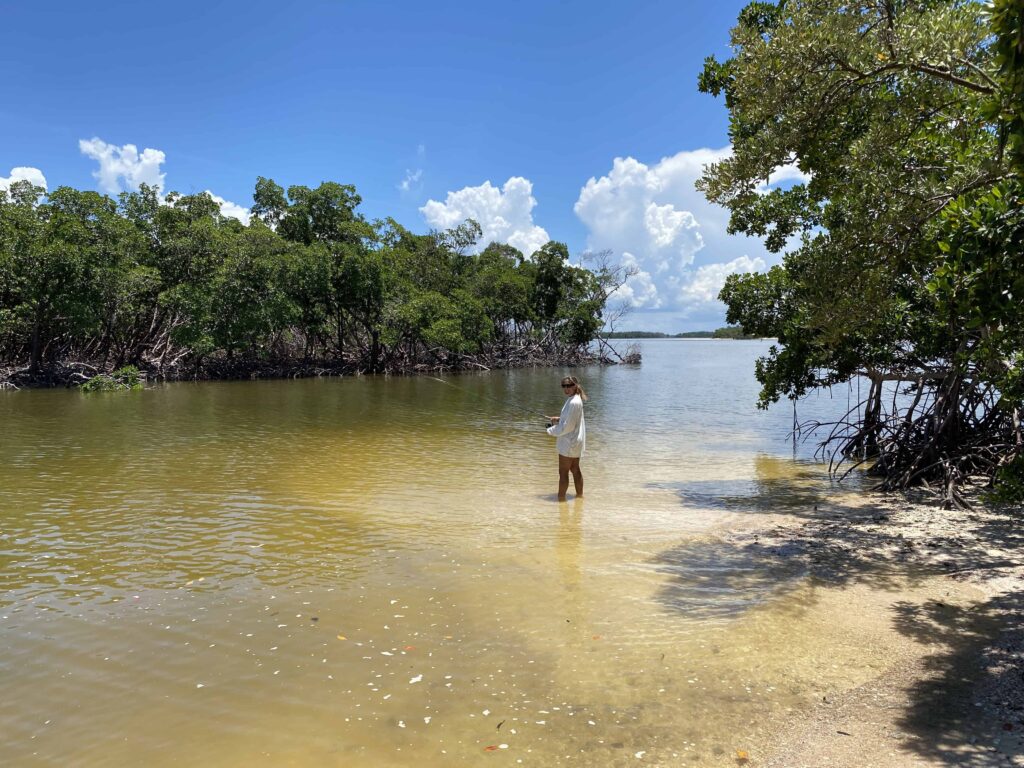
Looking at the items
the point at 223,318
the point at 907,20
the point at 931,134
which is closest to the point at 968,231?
the point at 907,20

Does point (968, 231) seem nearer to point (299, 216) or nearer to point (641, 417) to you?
point (641, 417)

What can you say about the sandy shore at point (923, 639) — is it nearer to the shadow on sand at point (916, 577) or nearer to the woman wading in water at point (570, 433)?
the shadow on sand at point (916, 577)

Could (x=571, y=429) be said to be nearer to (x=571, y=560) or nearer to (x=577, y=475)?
(x=577, y=475)

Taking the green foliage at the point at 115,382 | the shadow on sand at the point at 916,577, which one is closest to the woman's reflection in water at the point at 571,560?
the shadow on sand at the point at 916,577

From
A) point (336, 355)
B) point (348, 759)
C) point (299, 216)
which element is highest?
point (299, 216)

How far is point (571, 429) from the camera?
9.61 m

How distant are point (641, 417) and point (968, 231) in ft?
57.5

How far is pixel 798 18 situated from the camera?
6.04 meters

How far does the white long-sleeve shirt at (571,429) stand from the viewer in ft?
31.1

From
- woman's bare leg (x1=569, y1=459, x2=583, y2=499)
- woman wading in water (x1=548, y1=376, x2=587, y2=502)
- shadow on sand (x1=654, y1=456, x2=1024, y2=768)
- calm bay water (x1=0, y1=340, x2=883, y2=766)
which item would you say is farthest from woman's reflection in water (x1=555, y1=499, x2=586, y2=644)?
shadow on sand (x1=654, y1=456, x2=1024, y2=768)

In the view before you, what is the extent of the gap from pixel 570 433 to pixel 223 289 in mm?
31013

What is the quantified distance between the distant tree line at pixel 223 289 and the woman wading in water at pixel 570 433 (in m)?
28.1

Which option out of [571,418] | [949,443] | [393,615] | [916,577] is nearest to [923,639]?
[916,577]

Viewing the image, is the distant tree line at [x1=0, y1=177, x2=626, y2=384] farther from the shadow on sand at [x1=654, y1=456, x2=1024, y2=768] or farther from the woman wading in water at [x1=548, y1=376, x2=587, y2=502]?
the shadow on sand at [x1=654, y1=456, x2=1024, y2=768]
